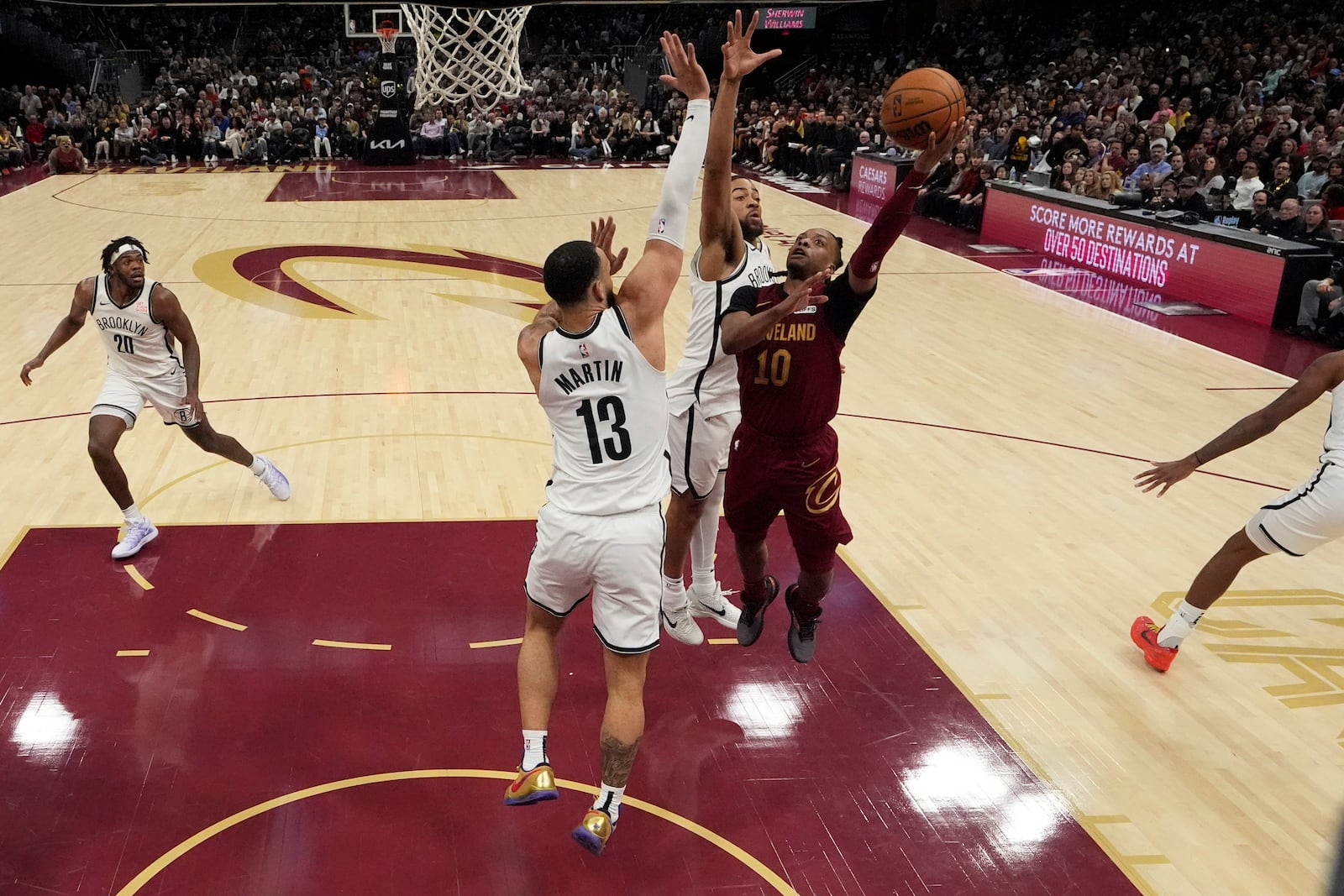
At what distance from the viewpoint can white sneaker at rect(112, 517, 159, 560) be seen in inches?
227

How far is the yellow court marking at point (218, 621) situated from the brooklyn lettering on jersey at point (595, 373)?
254cm

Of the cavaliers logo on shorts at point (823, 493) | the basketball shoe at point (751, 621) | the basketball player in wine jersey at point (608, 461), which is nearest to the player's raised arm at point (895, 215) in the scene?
the basketball player in wine jersey at point (608, 461)

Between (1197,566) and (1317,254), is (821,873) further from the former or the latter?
(1317,254)

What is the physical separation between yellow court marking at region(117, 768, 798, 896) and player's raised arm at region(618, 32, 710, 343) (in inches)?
64.3

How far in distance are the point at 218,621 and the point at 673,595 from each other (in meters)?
2.10

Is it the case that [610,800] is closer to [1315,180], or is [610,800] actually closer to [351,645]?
[351,645]

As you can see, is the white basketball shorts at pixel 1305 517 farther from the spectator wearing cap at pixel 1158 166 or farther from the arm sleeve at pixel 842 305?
the spectator wearing cap at pixel 1158 166

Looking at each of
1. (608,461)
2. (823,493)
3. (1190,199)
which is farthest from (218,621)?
(1190,199)

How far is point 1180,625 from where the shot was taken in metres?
4.92

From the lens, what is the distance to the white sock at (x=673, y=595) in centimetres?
500

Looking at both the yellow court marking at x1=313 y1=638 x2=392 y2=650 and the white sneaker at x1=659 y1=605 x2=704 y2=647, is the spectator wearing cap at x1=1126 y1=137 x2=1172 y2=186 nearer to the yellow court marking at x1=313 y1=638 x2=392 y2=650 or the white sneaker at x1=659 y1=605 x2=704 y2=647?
the white sneaker at x1=659 y1=605 x2=704 y2=647

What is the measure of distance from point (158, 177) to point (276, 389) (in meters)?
15.7

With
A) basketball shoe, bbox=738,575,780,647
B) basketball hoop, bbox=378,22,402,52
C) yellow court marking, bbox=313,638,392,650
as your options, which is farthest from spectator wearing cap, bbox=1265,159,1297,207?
basketball hoop, bbox=378,22,402,52

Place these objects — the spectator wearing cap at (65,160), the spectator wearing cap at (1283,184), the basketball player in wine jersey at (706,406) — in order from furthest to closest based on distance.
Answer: the spectator wearing cap at (65,160) < the spectator wearing cap at (1283,184) < the basketball player in wine jersey at (706,406)
